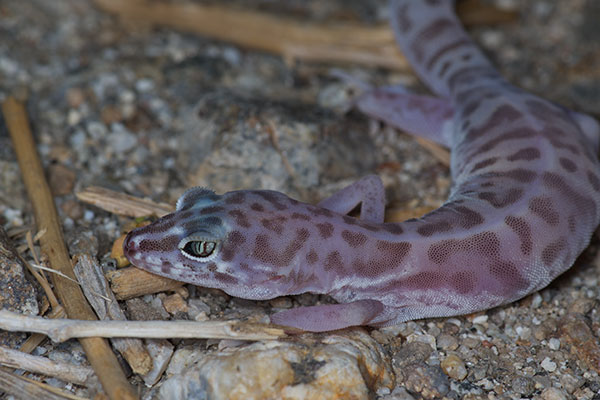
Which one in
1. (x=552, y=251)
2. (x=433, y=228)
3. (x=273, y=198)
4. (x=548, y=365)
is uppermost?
(x=273, y=198)

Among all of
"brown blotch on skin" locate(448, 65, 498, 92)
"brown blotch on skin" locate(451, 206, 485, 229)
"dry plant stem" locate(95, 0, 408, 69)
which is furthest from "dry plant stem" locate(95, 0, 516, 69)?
"brown blotch on skin" locate(451, 206, 485, 229)

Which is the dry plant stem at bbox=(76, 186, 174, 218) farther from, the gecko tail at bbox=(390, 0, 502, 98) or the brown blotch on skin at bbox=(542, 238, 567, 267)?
the gecko tail at bbox=(390, 0, 502, 98)

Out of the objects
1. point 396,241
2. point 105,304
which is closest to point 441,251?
point 396,241

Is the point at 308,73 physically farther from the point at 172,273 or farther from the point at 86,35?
the point at 172,273

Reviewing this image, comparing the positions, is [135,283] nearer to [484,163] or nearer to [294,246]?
[294,246]

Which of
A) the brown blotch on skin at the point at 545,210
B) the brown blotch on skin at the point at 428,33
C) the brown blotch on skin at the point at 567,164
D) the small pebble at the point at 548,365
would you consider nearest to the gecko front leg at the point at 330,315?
the small pebble at the point at 548,365

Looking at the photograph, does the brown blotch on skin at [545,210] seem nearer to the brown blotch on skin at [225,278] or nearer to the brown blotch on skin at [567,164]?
the brown blotch on skin at [567,164]
